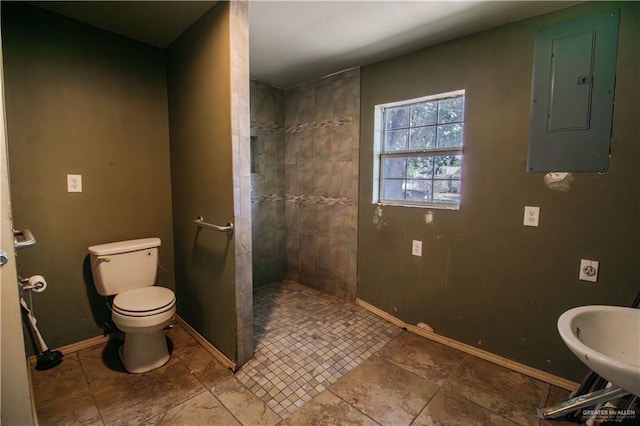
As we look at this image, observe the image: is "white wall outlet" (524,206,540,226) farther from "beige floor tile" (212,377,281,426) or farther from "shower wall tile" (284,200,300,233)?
"shower wall tile" (284,200,300,233)

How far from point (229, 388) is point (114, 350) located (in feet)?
3.19

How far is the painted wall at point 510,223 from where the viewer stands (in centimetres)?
154

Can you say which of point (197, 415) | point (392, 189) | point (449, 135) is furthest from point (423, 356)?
point (449, 135)

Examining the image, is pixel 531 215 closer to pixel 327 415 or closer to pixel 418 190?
pixel 418 190

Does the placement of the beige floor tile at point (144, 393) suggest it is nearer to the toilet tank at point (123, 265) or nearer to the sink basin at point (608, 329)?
the toilet tank at point (123, 265)

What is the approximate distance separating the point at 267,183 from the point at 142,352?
1907 millimetres

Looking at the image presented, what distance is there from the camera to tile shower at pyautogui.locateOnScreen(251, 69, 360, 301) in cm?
278

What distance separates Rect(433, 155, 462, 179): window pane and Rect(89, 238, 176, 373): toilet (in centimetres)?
209

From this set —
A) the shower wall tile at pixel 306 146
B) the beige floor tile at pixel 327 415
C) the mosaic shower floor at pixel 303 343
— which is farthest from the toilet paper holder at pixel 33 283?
the shower wall tile at pixel 306 146

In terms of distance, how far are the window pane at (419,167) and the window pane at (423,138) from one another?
96 mm

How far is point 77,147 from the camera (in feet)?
6.47

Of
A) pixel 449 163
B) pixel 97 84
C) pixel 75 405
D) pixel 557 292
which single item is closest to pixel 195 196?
pixel 97 84

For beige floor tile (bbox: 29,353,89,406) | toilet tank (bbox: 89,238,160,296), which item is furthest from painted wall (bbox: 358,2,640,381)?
beige floor tile (bbox: 29,353,89,406)

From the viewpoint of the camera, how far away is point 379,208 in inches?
100
